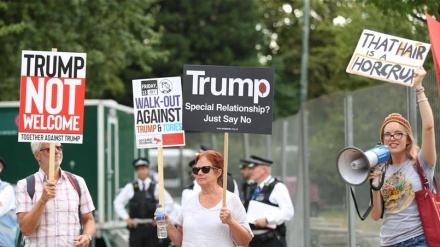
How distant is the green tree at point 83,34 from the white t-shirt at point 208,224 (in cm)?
1567

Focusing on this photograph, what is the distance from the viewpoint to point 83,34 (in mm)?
27672

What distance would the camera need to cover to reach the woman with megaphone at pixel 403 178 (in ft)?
26.7

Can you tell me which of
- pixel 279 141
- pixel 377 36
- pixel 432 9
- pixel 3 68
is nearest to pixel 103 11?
pixel 3 68

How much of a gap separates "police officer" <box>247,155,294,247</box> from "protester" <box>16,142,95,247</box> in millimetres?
3978

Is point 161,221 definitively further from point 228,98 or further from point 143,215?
point 143,215

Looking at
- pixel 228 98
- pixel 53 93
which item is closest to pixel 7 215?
pixel 53 93

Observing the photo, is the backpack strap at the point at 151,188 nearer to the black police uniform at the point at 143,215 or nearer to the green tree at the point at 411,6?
the black police uniform at the point at 143,215

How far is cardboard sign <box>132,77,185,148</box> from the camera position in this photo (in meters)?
9.86

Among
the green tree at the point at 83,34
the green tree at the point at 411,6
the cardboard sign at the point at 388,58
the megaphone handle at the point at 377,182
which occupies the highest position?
the green tree at the point at 83,34

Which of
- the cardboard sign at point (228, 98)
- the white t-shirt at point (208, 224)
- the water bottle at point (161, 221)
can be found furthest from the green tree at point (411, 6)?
the water bottle at point (161, 221)

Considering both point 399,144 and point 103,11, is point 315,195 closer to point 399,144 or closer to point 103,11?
point 399,144

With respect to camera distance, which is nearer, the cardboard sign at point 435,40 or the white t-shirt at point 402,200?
the white t-shirt at point 402,200

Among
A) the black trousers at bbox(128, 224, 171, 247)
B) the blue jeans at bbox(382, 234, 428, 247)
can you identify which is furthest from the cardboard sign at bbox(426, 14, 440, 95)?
the black trousers at bbox(128, 224, 171, 247)

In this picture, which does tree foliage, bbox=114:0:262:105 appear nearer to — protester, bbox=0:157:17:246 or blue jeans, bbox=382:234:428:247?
protester, bbox=0:157:17:246
